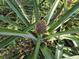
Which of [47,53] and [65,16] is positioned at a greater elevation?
[65,16]

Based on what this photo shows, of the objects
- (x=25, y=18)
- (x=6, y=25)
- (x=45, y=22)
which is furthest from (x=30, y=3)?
(x=45, y=22)

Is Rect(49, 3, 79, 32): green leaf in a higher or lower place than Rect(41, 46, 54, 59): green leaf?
higher

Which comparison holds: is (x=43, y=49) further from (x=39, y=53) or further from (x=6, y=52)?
(x=6, y=52)

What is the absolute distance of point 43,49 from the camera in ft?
4.24

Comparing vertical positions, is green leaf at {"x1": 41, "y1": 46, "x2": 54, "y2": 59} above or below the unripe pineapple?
below

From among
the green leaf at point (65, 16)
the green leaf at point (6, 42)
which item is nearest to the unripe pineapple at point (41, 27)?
the green leaf at point (65, 16)

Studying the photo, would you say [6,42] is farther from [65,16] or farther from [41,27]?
[65,16]

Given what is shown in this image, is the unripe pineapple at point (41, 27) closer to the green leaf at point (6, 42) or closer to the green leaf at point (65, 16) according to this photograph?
the green leaf at point (65, 16)

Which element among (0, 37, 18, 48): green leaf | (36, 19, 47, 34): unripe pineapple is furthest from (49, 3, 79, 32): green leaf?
(0, 37, 18, 48): green leaf

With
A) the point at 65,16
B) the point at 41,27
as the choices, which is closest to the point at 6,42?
A: the point at 41,27

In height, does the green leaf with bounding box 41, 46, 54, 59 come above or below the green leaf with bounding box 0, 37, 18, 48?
below

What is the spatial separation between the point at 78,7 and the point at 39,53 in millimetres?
335

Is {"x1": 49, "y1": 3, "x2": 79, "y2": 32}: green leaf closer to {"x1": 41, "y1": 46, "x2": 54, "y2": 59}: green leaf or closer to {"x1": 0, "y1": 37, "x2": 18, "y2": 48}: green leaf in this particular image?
{"x1": 41, "y1": 46, "x2": 54, "y2": 59}: green leaf

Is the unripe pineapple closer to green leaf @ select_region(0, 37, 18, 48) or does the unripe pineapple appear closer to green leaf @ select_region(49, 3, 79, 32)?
green leaf @ select_region(49, 3, 79, 32)
